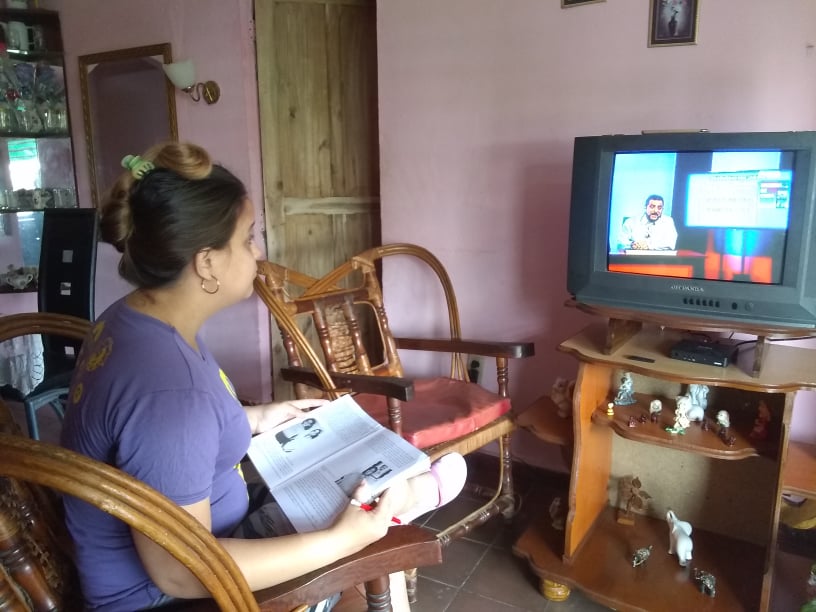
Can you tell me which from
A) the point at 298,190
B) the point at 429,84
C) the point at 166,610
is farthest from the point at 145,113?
the point at 166,610

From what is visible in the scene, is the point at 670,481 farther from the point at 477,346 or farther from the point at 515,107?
the point at 515,107

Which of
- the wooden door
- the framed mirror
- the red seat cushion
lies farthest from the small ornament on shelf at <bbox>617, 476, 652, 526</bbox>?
the framed mirror

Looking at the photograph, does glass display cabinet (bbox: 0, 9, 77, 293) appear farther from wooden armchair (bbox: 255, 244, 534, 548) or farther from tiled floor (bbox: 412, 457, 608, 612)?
tiled floor (bbox: 412, 457, 608, 612)

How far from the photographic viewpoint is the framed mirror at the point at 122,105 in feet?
10.2

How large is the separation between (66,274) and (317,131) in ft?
4.23

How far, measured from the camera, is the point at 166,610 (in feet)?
3.07

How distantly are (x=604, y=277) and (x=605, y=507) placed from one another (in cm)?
89

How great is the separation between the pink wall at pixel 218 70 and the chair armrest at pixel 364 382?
1.06 metres

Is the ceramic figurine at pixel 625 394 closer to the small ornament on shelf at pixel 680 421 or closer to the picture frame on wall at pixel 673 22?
the small ornament on shelf at pixel 680 421

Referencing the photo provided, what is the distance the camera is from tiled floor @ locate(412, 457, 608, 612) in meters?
1.84

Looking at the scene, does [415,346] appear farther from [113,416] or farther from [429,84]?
[113,416]

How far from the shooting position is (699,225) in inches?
61.8

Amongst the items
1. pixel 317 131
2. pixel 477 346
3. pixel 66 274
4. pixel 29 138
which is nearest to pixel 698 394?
pixel 477 346

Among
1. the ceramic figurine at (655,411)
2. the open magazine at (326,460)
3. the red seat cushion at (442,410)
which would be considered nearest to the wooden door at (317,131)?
the red seat cushion at (442,410)
